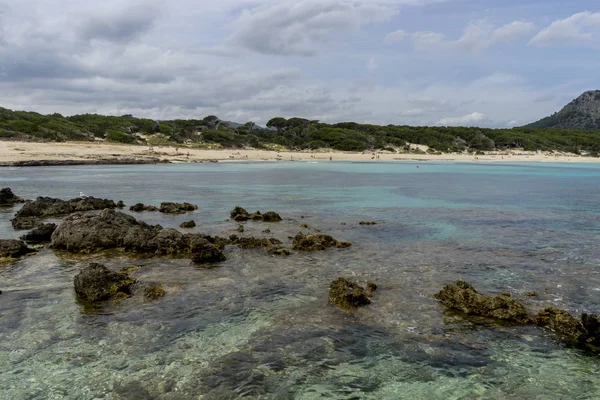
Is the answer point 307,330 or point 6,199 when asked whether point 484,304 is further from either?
point 6,199

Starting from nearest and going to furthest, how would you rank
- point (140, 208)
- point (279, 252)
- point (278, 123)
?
1. point (279, 252)
2. point (140, 208)
3. point (278, 123)

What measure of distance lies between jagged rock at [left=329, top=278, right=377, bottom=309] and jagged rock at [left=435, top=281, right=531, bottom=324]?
6.10ft

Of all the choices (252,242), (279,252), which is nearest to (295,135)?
(252,242)

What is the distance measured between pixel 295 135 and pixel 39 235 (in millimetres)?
97474

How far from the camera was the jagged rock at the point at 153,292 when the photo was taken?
9594 millimetres

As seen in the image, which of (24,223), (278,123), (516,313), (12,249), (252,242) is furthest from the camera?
(278,123)

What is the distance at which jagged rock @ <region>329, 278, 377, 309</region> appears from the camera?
9.18m

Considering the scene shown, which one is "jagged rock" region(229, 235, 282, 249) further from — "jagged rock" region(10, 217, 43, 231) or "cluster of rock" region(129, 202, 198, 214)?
"jagged rock" region(10, 217, 43, 231)

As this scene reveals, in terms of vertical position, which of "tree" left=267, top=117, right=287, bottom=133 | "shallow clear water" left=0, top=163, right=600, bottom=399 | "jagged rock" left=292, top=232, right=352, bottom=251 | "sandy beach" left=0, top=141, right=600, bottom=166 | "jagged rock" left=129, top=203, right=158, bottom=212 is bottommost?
"shallow clear water" left=0, top=163, right=600, bottom=399

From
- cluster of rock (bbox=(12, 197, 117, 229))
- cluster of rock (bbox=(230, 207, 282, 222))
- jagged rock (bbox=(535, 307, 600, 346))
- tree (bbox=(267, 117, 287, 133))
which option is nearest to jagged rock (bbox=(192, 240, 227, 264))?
cluster of rock (bbox=(230, 207, 282, 222))

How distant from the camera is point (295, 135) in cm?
11038

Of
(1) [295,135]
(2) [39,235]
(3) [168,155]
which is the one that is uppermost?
(1) [295,135]

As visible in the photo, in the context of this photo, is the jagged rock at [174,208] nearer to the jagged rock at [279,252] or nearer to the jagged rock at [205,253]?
the jagged rock at [205,253]

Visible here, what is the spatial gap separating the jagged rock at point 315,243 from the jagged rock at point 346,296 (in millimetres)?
4485
